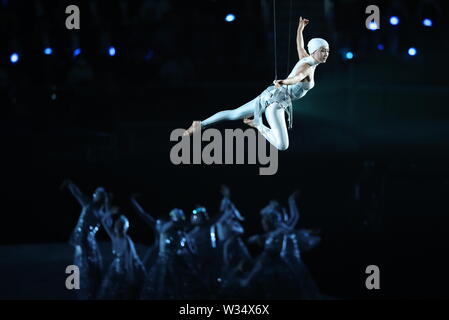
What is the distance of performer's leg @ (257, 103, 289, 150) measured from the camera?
26.7 ft

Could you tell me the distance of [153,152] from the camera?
12.3 m

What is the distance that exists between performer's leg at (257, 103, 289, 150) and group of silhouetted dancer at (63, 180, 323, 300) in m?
2.20

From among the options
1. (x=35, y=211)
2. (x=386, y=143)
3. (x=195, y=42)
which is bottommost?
(x=35, y=211)

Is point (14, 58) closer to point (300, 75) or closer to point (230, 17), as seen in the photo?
point (230, 17)

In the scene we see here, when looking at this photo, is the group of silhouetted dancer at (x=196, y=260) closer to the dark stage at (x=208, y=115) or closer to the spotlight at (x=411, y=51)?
the dark stage at (x=208, y=115)

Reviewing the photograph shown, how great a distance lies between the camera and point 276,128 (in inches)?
323

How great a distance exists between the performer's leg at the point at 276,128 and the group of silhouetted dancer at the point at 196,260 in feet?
7.21

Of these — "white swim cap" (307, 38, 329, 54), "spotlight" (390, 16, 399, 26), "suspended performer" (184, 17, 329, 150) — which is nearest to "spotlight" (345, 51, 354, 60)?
"spotlight" (390, 16, 399, 26)

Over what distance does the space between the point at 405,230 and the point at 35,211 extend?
169 inches

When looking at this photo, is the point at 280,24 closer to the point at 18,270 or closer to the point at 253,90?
the point at 253,90

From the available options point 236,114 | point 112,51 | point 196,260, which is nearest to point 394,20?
point 112,51

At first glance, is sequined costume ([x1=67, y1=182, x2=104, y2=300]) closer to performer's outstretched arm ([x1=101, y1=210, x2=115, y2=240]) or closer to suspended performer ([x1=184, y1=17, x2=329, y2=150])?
performer's outstretched arm ([x1=101, y1=210, x2=115, y2=240])

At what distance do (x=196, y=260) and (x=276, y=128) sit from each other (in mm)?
2687
